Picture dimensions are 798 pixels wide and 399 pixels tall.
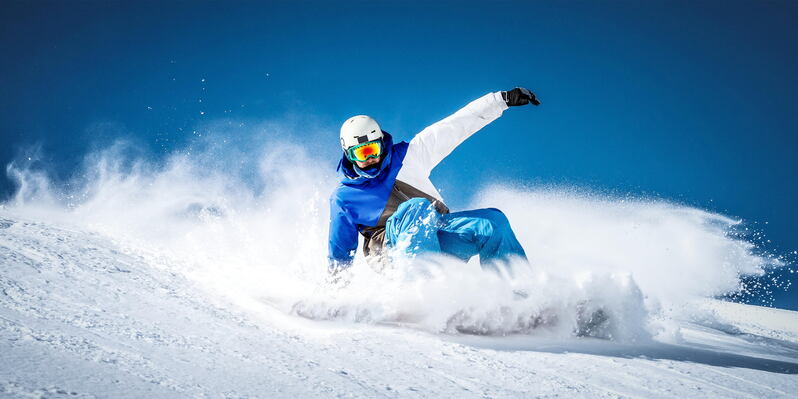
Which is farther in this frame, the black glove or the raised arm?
the black glove

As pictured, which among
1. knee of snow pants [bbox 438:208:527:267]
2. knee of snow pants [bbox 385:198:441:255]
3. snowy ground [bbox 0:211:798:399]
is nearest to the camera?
snowy ground [bbox 0:211:798:399]

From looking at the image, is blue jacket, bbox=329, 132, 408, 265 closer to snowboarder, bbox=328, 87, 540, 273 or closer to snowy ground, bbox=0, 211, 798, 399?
snowboarder, bbox=328, 87, 540, 273

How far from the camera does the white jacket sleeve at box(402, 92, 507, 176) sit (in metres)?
4.70

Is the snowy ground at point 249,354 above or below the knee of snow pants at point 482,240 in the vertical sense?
below

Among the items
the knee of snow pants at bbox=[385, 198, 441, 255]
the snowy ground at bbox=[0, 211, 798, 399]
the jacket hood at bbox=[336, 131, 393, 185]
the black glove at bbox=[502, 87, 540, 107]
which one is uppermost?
the black glove at bbox=[502, 87, 540, 107]

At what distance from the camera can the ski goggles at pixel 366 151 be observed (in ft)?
13.8

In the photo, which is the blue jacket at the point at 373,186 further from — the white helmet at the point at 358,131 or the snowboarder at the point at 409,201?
the white helmet at the point at 358,131

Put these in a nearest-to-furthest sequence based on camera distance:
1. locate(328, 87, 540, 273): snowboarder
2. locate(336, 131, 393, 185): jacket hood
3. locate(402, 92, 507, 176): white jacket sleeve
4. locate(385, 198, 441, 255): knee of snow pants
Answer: locate(385, 198, 441, 255): knee of snow pants → locate(328, 87, 540, 273): snowboarder → locate(336, 131, 393, 185): jacket hood → locate(402, 92, 507, 176): white jacket sleeve

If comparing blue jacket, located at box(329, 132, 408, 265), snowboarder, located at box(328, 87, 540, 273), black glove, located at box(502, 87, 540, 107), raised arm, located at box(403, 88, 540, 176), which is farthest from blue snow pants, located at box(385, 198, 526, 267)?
black glove, located at box(502, 87, 540, 107)

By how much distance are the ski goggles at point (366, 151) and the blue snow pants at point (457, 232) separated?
676 millimetres

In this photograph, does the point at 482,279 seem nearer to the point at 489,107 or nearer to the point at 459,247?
the point at 459,247

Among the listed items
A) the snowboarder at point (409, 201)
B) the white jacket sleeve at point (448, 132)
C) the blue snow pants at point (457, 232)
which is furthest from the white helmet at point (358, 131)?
the blue snow pants at point (457, 232)

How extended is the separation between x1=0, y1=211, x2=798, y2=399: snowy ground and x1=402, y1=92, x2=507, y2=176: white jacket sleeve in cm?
207

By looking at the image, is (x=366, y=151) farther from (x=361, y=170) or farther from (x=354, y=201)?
(x=354, y=201)
